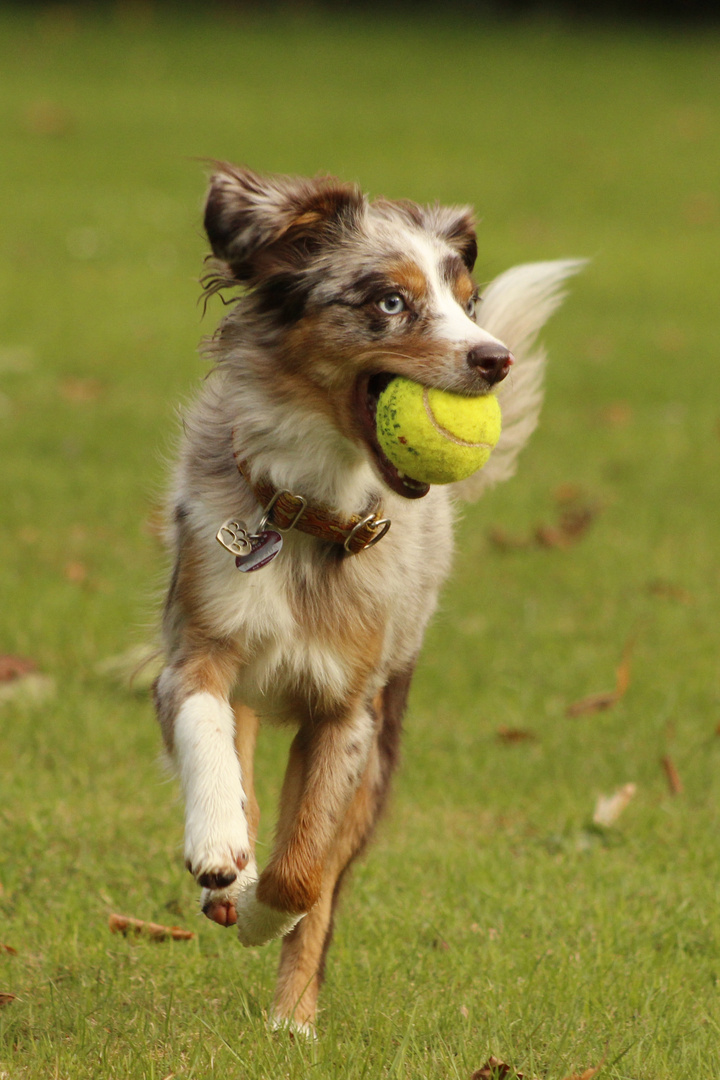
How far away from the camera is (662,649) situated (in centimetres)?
689

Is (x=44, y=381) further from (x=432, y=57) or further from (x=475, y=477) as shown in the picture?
(x=432, y=57)

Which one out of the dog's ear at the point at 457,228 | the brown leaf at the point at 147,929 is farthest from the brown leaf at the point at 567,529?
the brown leaf at the point at 147,929

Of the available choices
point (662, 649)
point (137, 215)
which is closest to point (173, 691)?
point (662, 649)

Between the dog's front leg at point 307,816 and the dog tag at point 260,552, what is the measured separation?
1.54 ft

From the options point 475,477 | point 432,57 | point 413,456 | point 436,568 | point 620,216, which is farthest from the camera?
point 432,57

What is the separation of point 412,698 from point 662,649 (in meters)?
1.35

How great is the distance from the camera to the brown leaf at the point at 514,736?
19.5ft

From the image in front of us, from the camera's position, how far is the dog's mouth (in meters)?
3.58

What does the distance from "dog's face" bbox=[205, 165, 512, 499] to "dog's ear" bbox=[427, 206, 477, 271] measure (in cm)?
10

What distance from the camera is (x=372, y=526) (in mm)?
3732

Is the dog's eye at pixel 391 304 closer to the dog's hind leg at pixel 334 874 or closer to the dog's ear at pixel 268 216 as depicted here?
the dog's ear at pixel 268 216

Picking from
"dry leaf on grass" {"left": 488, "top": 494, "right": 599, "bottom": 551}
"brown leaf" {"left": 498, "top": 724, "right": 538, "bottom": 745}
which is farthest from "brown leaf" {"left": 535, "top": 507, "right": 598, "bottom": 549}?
"brown leaf" {"left": 498, "top": 724, "right": 538, "bottom": 745}

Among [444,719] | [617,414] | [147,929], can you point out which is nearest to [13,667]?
[444,719]

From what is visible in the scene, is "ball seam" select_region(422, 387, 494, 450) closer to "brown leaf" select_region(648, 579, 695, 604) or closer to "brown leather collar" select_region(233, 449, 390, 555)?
"brown leather collar" select_region(233, 449, 390, 555)
